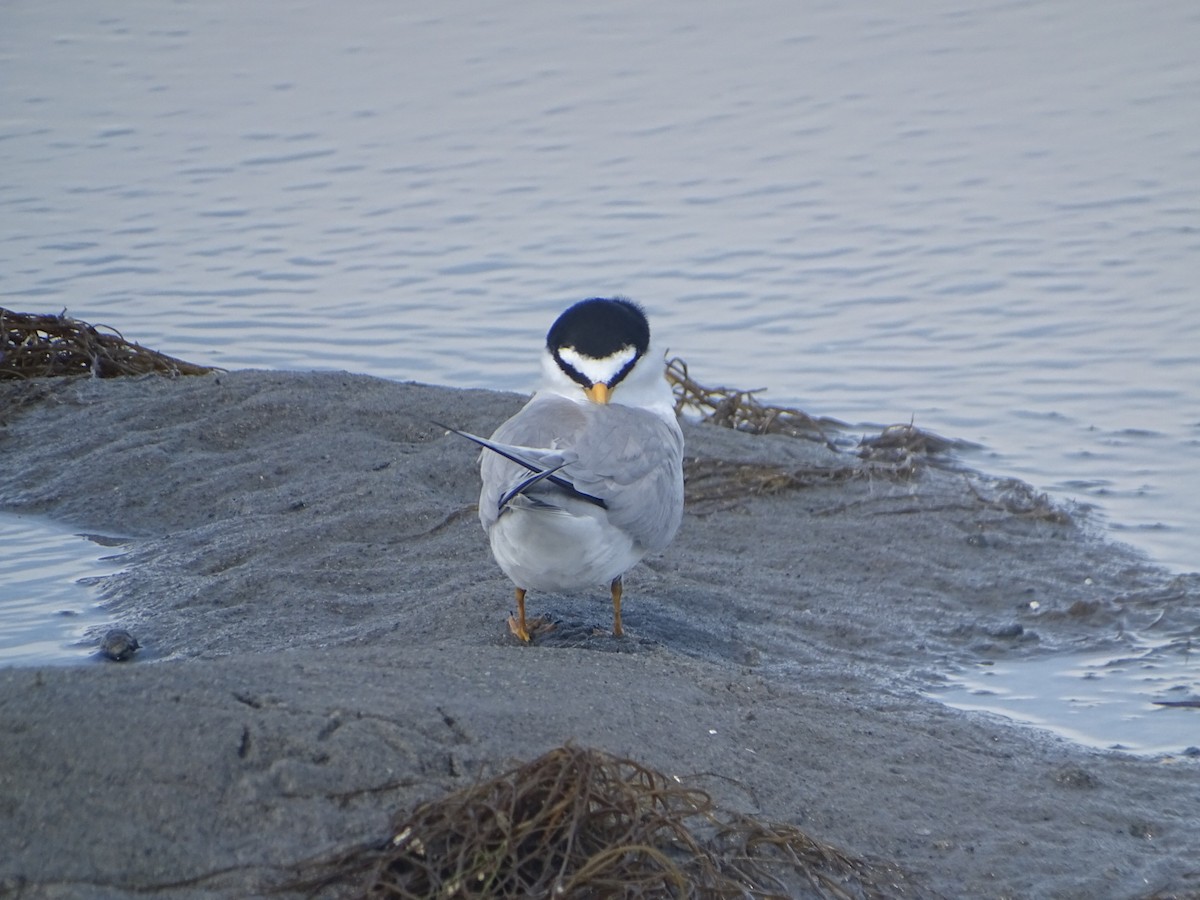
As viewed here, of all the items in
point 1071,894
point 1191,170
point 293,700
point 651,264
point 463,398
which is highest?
point 1191,170

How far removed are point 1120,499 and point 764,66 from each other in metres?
8.74

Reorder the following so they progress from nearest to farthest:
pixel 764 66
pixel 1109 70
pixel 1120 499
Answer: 1. pixel 1120 499
2. pixel 1109 70
3. pixel 764 66

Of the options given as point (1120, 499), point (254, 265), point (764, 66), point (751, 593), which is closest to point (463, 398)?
point (751, 593)

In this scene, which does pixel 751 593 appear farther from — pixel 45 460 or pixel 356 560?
pixel 45 460

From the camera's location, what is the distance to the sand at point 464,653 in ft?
10.3

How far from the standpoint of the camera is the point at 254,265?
435 inches

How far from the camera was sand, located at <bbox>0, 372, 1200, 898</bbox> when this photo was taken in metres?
3.15


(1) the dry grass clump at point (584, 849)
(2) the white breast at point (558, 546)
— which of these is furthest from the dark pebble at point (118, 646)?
(1) the dry grass clump at point (584, 849)

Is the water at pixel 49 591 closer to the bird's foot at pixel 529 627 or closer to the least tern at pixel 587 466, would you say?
the bird's foot at pixel 529 627

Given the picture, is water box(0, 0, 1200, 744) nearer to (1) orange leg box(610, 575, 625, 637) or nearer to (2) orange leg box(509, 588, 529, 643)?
(1) orange leg box(610, 575, 625, 637)

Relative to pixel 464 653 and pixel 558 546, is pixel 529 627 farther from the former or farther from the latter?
pixel 464 653

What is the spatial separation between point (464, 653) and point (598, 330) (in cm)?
145

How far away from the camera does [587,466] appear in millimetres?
4672

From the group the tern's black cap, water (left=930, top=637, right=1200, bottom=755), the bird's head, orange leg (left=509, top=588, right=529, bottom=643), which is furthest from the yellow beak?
water (left=930, top=637, right=1200, bottom=755)
